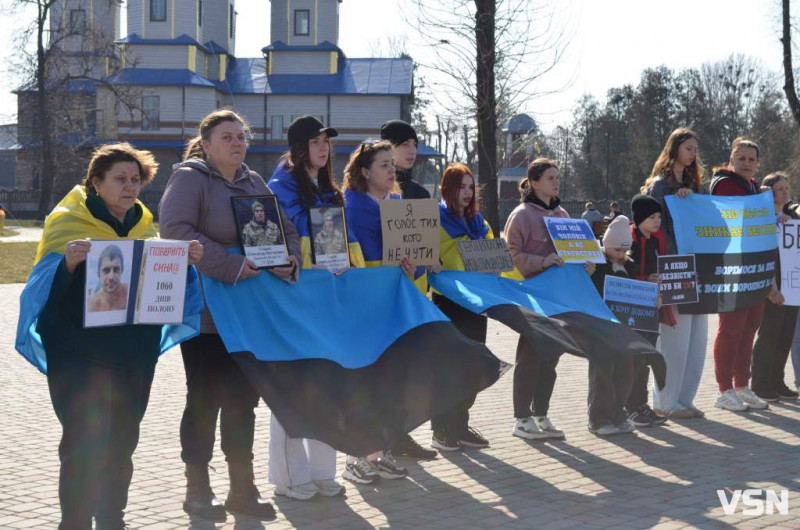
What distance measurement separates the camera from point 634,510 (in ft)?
21.8

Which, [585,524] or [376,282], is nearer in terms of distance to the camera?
[585,524]

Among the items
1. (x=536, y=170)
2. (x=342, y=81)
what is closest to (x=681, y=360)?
(x=536, y=170)

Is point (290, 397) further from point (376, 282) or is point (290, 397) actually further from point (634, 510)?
point (634, 510)

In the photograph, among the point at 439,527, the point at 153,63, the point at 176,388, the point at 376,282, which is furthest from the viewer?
the point at 153,63

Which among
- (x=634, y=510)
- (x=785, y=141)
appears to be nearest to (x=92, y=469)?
(x=634, y=510)

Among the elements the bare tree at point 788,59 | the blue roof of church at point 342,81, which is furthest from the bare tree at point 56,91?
the bare tree at point 788,59

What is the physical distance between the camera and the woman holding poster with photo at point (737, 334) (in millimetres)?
10466

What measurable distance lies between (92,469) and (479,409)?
5.32 m

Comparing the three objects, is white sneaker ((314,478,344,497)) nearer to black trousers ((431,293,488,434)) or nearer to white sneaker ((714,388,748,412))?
black trousers ((431,293,488,434))

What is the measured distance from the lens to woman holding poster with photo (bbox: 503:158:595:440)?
897 centimetres

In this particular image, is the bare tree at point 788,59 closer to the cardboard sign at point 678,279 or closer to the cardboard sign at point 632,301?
the cardboard sign at point 678,279

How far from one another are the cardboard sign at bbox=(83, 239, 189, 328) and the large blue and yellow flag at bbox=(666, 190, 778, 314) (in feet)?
19.0

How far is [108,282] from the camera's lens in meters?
5.44

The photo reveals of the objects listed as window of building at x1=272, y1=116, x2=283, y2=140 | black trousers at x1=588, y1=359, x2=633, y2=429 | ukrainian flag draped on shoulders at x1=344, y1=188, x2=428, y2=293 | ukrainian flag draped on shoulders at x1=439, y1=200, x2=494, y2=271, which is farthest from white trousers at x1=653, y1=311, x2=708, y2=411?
window of building at x1=272, y1=116, x2=283, y2=140
